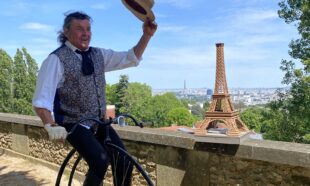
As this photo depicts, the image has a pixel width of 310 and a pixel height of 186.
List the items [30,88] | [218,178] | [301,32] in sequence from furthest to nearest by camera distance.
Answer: [30,88] → [301,32] → [218,178]

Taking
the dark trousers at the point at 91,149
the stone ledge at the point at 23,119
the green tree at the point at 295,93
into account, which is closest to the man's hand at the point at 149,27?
the dark trousers at the point at 91,149

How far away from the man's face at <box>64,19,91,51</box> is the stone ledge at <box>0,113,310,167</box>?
1820 millimetres

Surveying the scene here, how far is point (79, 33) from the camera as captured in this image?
310 cm

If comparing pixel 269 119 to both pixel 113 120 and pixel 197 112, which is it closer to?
pixel 113 120

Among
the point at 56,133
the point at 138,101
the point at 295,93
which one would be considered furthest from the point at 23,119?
the point at 138,101

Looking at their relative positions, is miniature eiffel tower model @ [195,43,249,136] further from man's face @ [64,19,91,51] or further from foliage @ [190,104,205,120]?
foliage @ [190,104,205,120]

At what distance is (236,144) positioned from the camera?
3984 mm

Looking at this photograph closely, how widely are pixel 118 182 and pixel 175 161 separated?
1.45 metres

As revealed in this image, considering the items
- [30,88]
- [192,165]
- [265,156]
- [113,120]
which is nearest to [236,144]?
[265,156]

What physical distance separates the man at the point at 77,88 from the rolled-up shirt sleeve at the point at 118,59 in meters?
0.07

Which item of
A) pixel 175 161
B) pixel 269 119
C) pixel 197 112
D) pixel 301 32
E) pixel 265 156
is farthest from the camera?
pixel 197 112

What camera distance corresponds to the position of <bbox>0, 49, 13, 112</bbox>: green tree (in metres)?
56.3

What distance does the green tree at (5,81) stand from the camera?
56312 millimetres

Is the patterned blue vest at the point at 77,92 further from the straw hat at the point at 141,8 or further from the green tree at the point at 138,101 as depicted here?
the green tree at the point at 138,101
